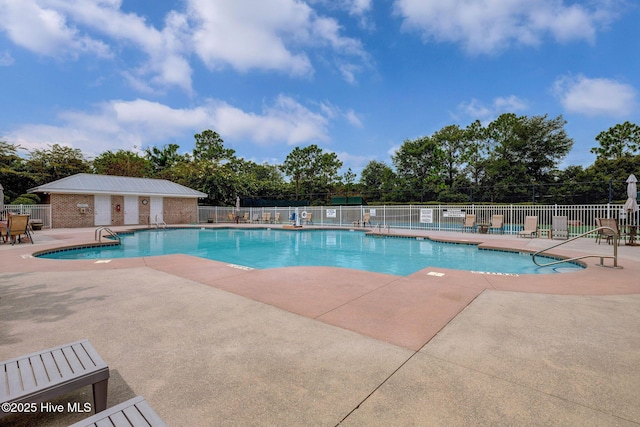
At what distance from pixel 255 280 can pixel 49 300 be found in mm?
2670

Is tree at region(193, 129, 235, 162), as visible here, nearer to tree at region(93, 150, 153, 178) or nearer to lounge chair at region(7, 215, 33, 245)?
tree at region(93, 150, 153, 178)

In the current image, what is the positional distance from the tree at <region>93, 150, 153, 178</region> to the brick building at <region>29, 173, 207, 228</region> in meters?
11.4

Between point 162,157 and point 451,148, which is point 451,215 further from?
point 162,157

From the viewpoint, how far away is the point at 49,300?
385cm

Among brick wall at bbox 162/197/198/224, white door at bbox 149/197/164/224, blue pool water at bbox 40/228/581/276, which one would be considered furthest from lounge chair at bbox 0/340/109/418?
brick wall at bbox 162/197/198/224

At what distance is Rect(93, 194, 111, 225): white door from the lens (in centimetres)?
1884

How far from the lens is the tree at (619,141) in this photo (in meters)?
27.4

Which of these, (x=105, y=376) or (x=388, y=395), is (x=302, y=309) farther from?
(x=105, y=376)

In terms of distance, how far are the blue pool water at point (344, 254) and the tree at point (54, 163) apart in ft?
55.2

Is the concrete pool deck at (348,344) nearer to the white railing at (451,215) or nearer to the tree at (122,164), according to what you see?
the white railing at (451,215)

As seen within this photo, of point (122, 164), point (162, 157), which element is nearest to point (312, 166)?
point (162, 157)

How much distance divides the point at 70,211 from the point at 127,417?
71.4 feet

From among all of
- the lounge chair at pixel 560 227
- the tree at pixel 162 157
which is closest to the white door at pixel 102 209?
the tree at pixel 162 157

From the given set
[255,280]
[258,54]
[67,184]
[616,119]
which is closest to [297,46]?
[258,54]
